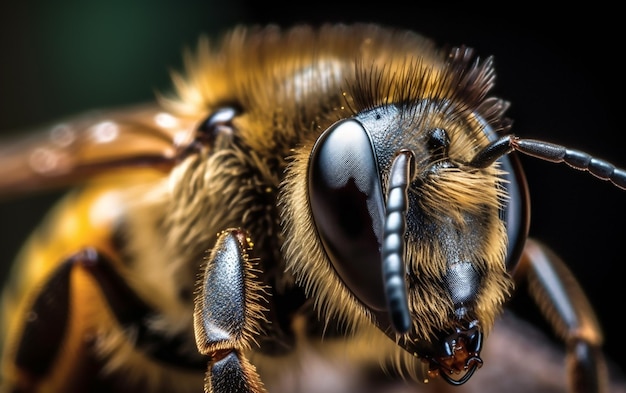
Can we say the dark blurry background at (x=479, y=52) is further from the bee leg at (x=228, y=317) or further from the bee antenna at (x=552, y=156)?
the bee leg at (x=228, y=317)

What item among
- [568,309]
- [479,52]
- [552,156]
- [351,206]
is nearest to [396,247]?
[351,206]

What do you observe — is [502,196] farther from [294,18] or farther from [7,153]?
[294,18]

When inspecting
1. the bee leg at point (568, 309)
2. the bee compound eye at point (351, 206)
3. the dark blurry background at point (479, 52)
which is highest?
the dark blurry background at point (479, 52)

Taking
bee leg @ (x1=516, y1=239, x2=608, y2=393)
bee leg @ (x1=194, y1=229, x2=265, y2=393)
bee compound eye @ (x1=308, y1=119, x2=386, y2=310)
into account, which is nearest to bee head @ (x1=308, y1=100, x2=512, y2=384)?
bee compound eye @ (x1=308, y1=119, x2=386, y2=310)

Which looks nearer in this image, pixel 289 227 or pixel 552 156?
pixel 552 156

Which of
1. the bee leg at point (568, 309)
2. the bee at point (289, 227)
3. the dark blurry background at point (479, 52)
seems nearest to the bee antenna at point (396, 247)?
the bee at point (289, 227)

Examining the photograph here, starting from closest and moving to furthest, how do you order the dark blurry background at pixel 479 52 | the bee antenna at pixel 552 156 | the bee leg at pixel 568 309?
1. the bee antenna at pixel 552 156
2. the bee leg at pixel 568 309
3. the dark blurry background at pixel 479 52

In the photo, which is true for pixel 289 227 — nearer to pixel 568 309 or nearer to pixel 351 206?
pixel 351 206
